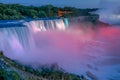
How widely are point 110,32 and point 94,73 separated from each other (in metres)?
18.6

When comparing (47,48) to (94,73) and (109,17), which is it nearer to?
(94,73)

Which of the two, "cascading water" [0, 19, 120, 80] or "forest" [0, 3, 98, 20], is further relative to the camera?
"forest" [0, 3, 98, 20]

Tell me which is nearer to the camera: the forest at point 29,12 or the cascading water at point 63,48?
the cascading water at point 63,48

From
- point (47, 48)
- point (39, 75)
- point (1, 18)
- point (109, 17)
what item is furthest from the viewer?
point (109, 17)

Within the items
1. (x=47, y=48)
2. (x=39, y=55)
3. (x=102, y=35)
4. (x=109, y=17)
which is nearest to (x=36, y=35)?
(x=47, y=48)

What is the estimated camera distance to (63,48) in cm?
2853

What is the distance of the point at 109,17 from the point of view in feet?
152

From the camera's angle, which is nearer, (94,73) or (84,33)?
(94,73)

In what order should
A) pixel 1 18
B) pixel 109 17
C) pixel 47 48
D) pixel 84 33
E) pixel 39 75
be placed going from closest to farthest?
1. pixel 39 75
2. pixel 47 48
3. pixel 1 18
4. pixel 84 33
5. pixel 109 17

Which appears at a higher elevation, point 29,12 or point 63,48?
point 29,12

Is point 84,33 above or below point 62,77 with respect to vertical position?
below

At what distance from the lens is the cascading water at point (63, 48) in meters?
21.8

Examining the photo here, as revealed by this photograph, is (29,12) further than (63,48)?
Yes

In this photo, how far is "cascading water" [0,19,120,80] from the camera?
21.8 meters
